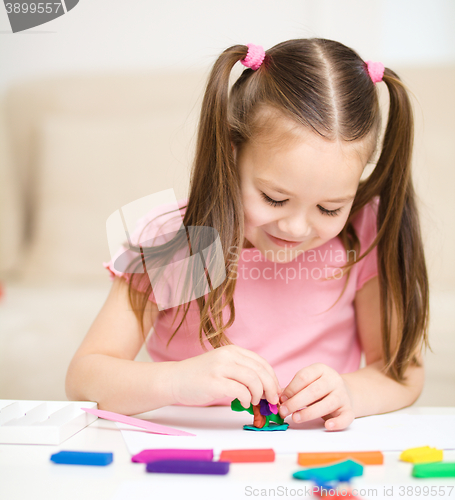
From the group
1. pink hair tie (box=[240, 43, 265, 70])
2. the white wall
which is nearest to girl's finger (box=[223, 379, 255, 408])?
pink hair tie (box=[240, 43, 265, 70])

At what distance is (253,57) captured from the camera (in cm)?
67

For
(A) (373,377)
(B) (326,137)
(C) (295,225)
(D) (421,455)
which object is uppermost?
(B) (326,137)

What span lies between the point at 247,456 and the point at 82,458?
0.48ft

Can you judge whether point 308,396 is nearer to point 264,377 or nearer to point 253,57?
point 264,377

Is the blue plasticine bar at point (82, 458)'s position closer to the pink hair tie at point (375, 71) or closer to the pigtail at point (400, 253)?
the pigtail at point (400, 253)

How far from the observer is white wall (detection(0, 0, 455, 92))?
1124mm

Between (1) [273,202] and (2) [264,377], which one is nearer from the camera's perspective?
(2) [264,377]

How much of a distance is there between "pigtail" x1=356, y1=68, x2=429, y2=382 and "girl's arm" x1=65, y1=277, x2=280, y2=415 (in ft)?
0.95

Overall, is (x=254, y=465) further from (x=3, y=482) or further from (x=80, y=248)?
(x=80, y=248)

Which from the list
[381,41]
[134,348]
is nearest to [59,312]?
[134,348]

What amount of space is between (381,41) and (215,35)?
20.8 inches

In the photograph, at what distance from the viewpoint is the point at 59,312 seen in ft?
4.55

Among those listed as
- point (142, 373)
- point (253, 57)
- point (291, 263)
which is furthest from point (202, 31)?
point (142, 373)

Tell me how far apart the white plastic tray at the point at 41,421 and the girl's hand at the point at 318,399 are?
230 mm
